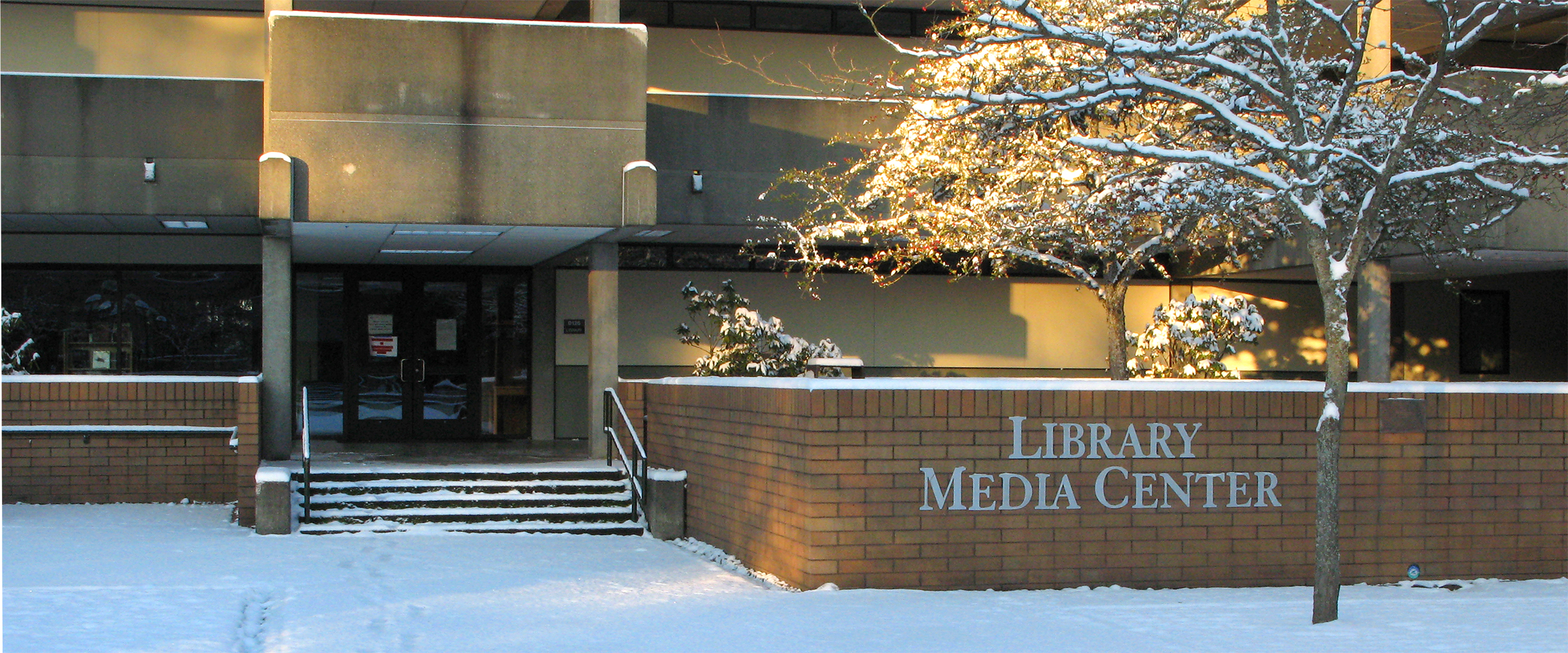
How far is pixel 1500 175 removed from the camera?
12.2 m

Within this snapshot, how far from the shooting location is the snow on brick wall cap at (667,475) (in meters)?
12.3

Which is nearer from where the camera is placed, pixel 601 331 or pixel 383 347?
pixel 601 331

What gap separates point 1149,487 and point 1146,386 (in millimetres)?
687

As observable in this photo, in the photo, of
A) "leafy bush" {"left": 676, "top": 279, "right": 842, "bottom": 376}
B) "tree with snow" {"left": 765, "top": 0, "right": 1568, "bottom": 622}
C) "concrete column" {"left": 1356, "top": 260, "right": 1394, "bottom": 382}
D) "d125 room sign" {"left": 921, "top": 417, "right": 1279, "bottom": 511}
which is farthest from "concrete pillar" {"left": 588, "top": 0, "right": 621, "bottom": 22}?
"concrete column" {"left": 1356, "top": 260, "right": 1394, "bottom": 382}

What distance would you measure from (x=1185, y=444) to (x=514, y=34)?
7.52 m

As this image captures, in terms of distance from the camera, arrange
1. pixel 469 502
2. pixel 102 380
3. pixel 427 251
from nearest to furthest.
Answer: pixel 469 502 < pixel 102 380 < pixel 427 251

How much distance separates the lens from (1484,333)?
66.8 ft

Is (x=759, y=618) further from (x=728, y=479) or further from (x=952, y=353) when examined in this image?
(x=952, y=353)

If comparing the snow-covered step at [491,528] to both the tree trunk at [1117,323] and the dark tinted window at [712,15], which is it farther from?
the dark tinted window at [712,15]

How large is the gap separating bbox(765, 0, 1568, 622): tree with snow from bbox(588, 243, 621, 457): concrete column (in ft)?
7.22

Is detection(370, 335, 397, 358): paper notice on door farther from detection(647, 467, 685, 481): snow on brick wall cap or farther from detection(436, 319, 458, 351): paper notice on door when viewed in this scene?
detection(647, 467, 685, 481): snow on brick wall cap

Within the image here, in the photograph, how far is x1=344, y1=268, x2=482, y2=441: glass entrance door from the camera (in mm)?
18500

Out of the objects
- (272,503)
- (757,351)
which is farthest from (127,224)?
(757,351)

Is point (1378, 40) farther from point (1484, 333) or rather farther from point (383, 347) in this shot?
point (383, 347)
